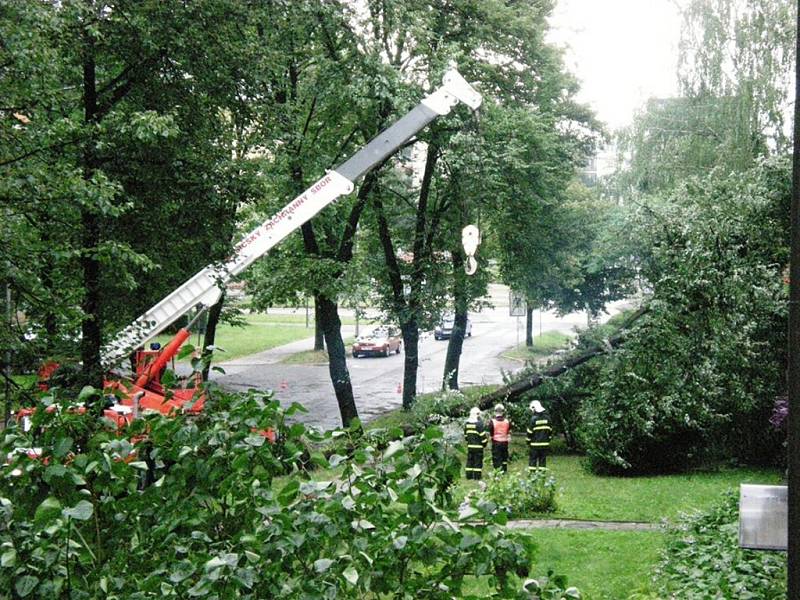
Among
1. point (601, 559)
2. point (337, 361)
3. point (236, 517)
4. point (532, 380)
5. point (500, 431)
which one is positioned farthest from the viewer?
point (337, 361)

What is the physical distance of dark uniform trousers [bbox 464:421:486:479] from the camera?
53.0 ft

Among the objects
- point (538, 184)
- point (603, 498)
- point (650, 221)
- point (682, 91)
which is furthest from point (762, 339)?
point (682, 91)

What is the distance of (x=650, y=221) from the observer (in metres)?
17.0

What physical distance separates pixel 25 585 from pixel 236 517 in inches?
38.4

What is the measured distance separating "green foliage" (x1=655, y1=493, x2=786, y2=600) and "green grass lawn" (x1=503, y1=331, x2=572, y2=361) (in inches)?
966

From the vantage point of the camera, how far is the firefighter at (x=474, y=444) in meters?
16.2

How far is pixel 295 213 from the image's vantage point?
16875mm

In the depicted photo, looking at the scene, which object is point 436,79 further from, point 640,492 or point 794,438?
point 794,438

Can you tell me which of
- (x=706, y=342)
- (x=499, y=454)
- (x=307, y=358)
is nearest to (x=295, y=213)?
(x=499, y=454)

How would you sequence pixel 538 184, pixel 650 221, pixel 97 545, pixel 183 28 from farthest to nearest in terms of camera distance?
pixel 538 184 → pixel 650 221 → pixel 183 28 → pixel 97 545

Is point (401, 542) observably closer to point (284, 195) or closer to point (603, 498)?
point (603, 498)

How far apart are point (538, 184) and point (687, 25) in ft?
19.5

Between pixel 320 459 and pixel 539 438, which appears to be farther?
pixel 539 438

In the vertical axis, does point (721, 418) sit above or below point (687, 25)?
below
